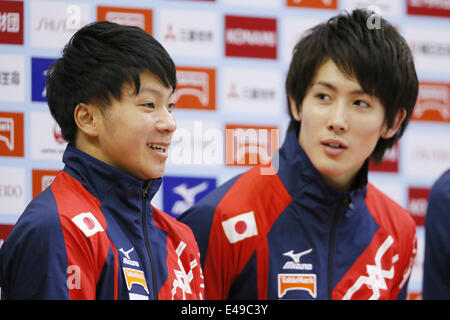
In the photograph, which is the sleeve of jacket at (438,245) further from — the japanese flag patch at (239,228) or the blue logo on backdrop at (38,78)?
the blue logo on backdrop at (38,78)

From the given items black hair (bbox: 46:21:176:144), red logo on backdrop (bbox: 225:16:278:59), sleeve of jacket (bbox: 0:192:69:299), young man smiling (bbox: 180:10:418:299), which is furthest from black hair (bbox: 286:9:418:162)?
sleeve of jacket (bbox: 0:192:69:299)

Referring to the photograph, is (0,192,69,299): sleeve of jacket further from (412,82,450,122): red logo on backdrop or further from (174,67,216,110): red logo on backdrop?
(412,82,450,122): red logo on backdrop

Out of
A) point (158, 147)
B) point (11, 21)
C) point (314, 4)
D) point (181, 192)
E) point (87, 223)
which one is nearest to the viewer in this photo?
point (87, 223)

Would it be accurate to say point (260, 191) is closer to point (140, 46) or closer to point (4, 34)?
point (140, 46)

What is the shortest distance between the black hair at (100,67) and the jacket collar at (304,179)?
0.53 m

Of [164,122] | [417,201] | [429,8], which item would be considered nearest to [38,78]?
[164,122]

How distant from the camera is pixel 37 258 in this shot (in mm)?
1375

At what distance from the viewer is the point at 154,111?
1661 millimetres

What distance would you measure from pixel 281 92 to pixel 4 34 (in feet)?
3.78

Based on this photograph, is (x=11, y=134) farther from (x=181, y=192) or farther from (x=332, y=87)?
(x=332, y=87)

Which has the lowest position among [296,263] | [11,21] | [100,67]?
[296,263]

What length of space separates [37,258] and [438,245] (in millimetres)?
1240

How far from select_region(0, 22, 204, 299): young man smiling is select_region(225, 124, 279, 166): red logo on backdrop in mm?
517

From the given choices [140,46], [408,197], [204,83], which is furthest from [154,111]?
[408,197]
